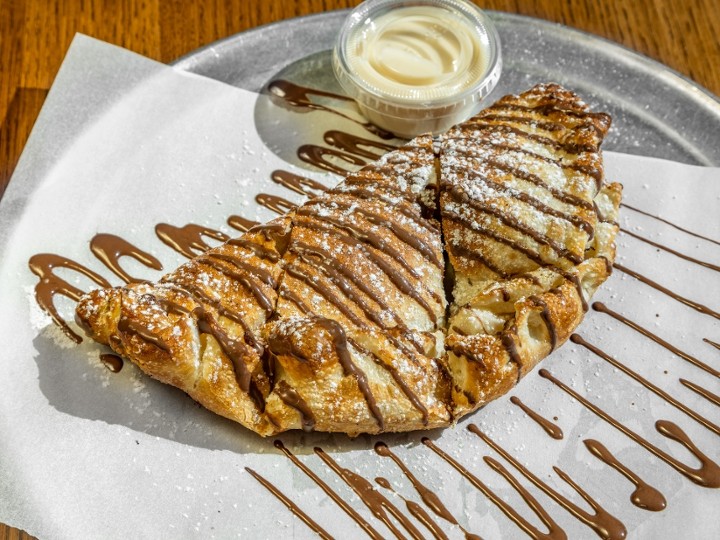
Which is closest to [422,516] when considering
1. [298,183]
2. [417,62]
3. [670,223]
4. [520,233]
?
[520,233]

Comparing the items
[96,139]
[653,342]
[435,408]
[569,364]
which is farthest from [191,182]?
[653,342]

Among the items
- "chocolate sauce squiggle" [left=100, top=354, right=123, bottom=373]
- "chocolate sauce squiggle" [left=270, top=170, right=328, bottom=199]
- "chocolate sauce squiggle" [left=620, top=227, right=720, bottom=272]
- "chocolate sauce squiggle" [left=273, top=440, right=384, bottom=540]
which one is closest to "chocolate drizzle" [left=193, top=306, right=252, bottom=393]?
"chocolate sauce squiggle" [left=273, top=440, right=384, bottom=540]

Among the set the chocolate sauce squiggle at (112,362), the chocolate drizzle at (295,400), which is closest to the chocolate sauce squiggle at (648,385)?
the chocolate drizzle at (295,400)

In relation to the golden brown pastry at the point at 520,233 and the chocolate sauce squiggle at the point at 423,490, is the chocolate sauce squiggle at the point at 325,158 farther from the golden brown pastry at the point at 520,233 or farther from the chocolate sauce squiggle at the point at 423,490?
the chocolate sauce squiggle at the point at 423,490

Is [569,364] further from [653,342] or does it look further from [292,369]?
[292,369]

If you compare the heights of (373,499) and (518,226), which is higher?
(518,226)

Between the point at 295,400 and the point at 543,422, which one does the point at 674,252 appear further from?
the point at 295,400
